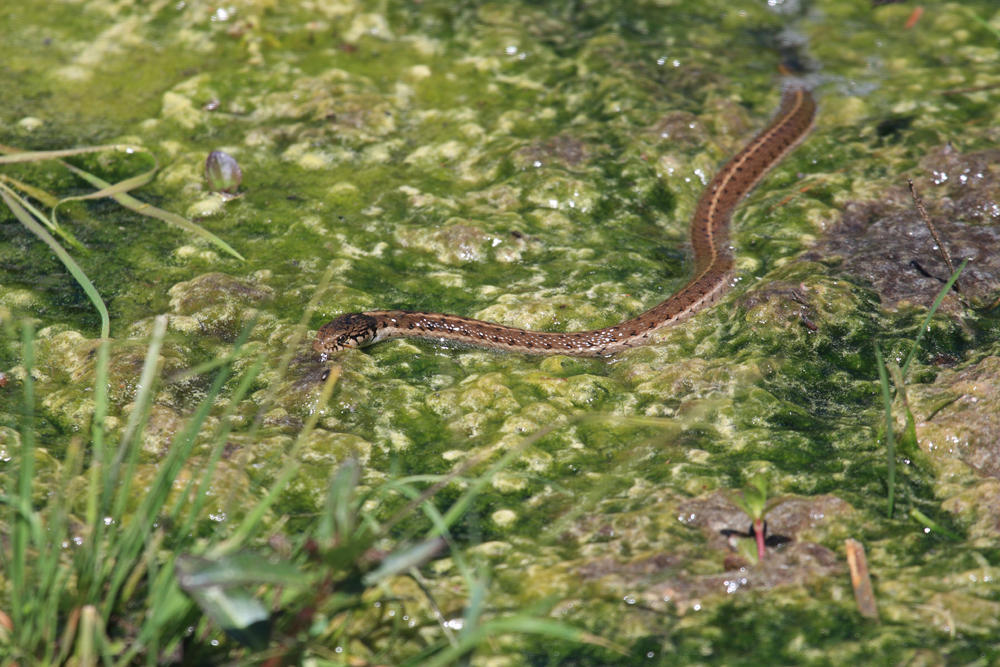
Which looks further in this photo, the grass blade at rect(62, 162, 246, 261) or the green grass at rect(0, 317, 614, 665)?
the grass blade at rect(62, 162, 246, 261)

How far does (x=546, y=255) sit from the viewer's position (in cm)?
458

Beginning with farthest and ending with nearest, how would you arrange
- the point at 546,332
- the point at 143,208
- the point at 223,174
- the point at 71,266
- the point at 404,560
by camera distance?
the point at 223,174
the point at 143,208
the point at 546,332
the point at 71,266
the point at 404,560

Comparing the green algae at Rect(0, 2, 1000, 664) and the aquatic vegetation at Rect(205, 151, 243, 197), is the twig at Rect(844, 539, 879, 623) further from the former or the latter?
the aquatic vegetation at Rect(205, 151, 243, 197)

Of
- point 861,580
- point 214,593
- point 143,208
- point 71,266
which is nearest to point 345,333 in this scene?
point 71,266

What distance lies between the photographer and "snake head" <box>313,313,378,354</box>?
3.88 metres

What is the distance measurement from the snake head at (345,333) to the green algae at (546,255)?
0.07m

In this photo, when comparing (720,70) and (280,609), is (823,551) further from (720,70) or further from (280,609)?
(720,70)

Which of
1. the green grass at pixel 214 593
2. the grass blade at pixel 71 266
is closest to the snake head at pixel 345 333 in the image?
the grass blade at pixel 71 266

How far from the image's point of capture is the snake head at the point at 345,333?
12.7 ft

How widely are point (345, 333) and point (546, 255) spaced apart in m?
1.18

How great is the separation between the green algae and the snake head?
7 cm

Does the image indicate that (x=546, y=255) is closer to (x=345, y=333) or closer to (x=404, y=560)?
(x=345, y=333)

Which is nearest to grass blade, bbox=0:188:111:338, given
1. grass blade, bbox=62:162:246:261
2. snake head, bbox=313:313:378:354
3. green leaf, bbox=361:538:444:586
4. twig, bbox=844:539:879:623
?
grass blade, bbox=62:162:246:261

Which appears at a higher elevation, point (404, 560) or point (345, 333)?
point (404, 560)
